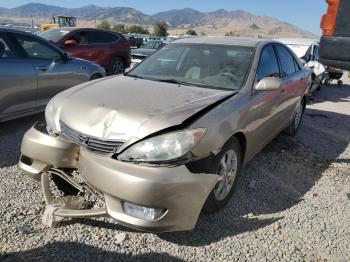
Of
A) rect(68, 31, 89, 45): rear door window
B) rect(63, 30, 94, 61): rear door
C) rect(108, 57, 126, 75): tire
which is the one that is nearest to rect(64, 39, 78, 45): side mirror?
rect(63, 30, 94, 61): rear door

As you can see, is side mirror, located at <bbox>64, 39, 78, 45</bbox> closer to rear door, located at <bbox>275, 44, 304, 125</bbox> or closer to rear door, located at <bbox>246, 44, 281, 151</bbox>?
rear door, located at <bbox>275, 44, 304, 125</bbox>

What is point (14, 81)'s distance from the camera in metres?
4.88

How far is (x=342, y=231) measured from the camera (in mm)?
3207

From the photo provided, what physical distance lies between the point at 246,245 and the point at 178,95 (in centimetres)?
139

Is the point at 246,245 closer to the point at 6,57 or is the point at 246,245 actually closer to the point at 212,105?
the point at 212,105

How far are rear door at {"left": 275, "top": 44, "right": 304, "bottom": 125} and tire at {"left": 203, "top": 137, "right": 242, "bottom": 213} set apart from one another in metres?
1.45

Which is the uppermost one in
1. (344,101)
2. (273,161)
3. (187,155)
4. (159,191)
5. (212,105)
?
(212,105)

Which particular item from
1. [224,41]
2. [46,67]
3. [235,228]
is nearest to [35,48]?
[46,67]

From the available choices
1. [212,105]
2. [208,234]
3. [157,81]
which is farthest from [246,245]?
[157,81]

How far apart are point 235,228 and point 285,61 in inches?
109

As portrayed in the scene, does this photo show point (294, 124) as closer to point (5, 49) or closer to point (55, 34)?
point (5, 49)

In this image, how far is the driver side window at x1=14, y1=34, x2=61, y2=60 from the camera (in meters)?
5.23

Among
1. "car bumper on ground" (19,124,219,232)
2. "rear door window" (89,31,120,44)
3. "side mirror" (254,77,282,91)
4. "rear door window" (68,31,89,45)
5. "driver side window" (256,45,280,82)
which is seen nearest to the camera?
"car bumper on ground" (19,124,219,232)

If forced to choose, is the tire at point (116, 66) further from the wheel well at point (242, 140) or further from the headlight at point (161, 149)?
the headlight at point (161, 149)
